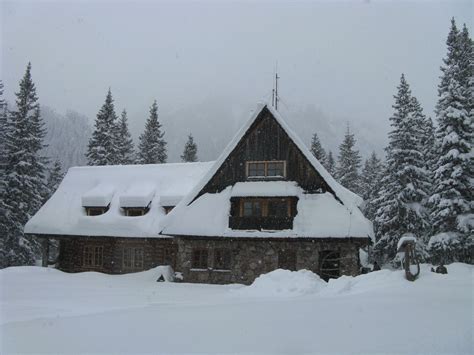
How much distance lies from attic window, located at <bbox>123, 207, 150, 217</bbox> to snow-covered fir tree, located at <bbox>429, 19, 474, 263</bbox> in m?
18.0

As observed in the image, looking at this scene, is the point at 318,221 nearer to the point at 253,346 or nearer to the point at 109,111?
the point at 253,346

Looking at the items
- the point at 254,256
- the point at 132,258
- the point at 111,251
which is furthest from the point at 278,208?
the point at 111,251

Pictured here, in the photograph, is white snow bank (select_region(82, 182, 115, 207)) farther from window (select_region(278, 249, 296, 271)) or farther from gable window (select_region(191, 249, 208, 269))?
window (select_region(278, 249, 296, 271))

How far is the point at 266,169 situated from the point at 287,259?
5063 mm

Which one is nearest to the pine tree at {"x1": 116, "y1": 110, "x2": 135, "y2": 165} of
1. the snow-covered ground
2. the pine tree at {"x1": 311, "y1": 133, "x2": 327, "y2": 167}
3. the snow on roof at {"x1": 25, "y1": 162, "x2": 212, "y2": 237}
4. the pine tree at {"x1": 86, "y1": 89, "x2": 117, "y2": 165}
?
the pine tree at {"x1": 86, "y1": 89, "x2": 117, "y2": 165}

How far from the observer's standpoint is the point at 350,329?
302 inches

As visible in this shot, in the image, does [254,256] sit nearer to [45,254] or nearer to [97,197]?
[97,197]

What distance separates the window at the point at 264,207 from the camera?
74.9 feet

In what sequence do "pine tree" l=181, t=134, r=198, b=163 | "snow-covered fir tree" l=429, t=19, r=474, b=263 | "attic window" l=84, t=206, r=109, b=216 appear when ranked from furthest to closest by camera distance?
"pine tree" l=181, t=134, r=198, b=163 → "attic window" l=84, t=206, r=109, b=216 → "snow-covered fir tree" l=429, t=19, r=474, b=263

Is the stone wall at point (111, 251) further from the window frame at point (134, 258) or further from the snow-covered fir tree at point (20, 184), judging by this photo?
the snow-covered fir tree at point (20, 184)

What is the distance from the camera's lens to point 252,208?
23.4 metres

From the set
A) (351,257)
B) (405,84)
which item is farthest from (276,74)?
(351,257)

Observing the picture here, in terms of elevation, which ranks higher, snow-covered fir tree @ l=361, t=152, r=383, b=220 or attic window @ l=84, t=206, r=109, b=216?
snow-covered fir tree @ l=361, t=152, r=383, b=220

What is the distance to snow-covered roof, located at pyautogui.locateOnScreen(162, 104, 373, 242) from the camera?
21.1 metres
